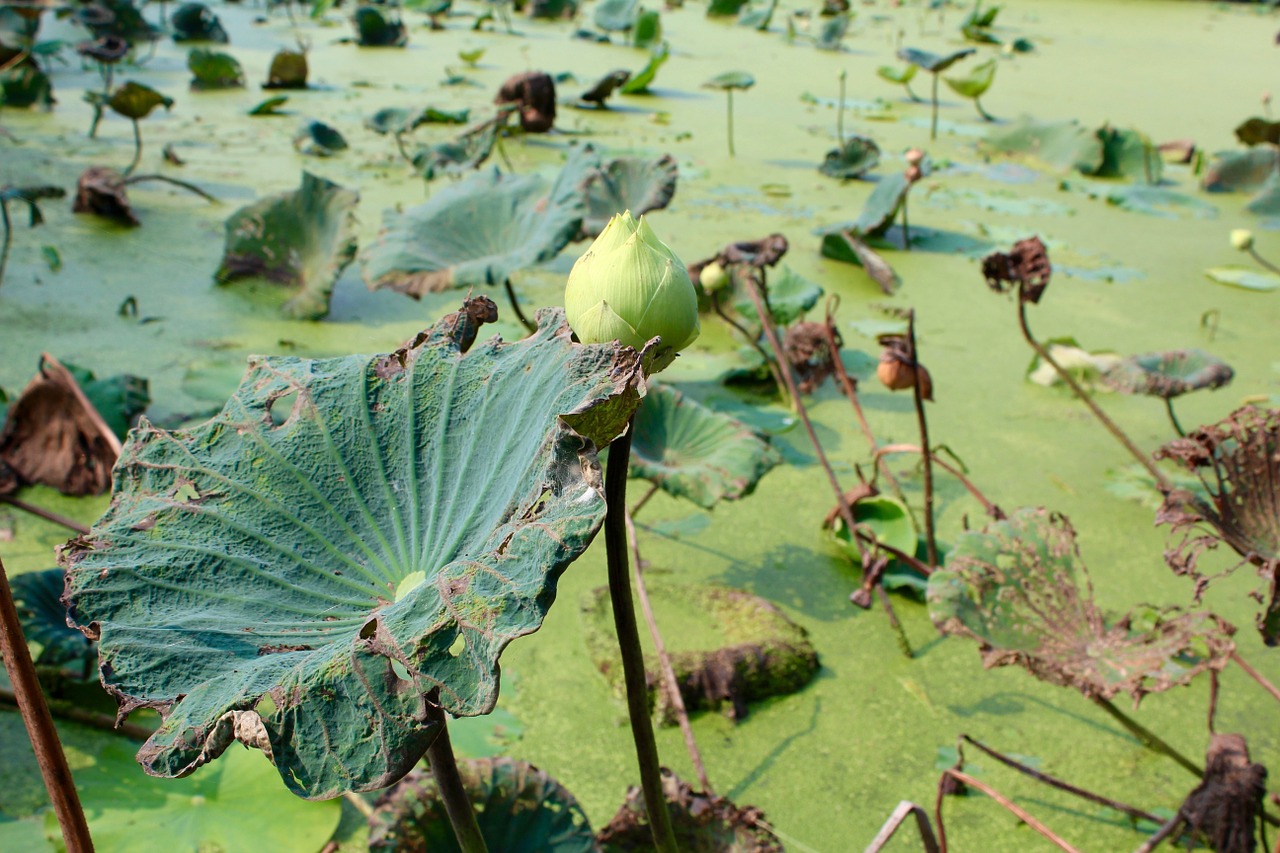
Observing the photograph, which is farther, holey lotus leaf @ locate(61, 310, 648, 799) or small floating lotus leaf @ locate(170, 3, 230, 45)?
small floating lotus leaf @ locate(170, 3, 230, 45)

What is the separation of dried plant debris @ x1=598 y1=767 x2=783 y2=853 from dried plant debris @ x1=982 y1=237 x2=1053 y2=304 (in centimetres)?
92

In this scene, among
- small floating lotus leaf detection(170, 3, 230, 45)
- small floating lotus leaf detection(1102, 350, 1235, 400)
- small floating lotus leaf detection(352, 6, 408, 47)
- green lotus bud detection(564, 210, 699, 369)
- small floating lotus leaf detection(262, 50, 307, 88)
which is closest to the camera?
green lotus bud detection(564, 210, 699, 369)

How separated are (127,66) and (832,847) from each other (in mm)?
5068

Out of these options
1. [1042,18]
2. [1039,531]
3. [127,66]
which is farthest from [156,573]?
[1042,18]

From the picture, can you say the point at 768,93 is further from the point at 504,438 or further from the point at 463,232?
the point at 504,438

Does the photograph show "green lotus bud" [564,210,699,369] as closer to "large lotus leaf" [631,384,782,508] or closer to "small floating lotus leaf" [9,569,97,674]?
"large lotus leaf" [631,384,782,508]

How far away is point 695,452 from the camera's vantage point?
5.54 ft

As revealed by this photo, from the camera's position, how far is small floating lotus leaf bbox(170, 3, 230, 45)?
213 inches

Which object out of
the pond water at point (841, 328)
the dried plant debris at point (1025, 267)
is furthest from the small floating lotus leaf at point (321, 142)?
the dried plant debris at point (1025, 267)

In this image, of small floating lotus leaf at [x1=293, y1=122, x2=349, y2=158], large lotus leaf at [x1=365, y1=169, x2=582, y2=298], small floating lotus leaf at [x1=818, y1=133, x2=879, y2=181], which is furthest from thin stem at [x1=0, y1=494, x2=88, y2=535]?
small floating lotus leaf at [x1=818, y1=133, x2=879, y2=181]

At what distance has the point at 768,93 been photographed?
16.1ft

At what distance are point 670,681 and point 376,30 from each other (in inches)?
205

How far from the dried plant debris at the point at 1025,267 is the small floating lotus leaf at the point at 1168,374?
37cm

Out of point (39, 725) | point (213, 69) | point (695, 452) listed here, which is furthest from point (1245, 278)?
point (213, 69)
